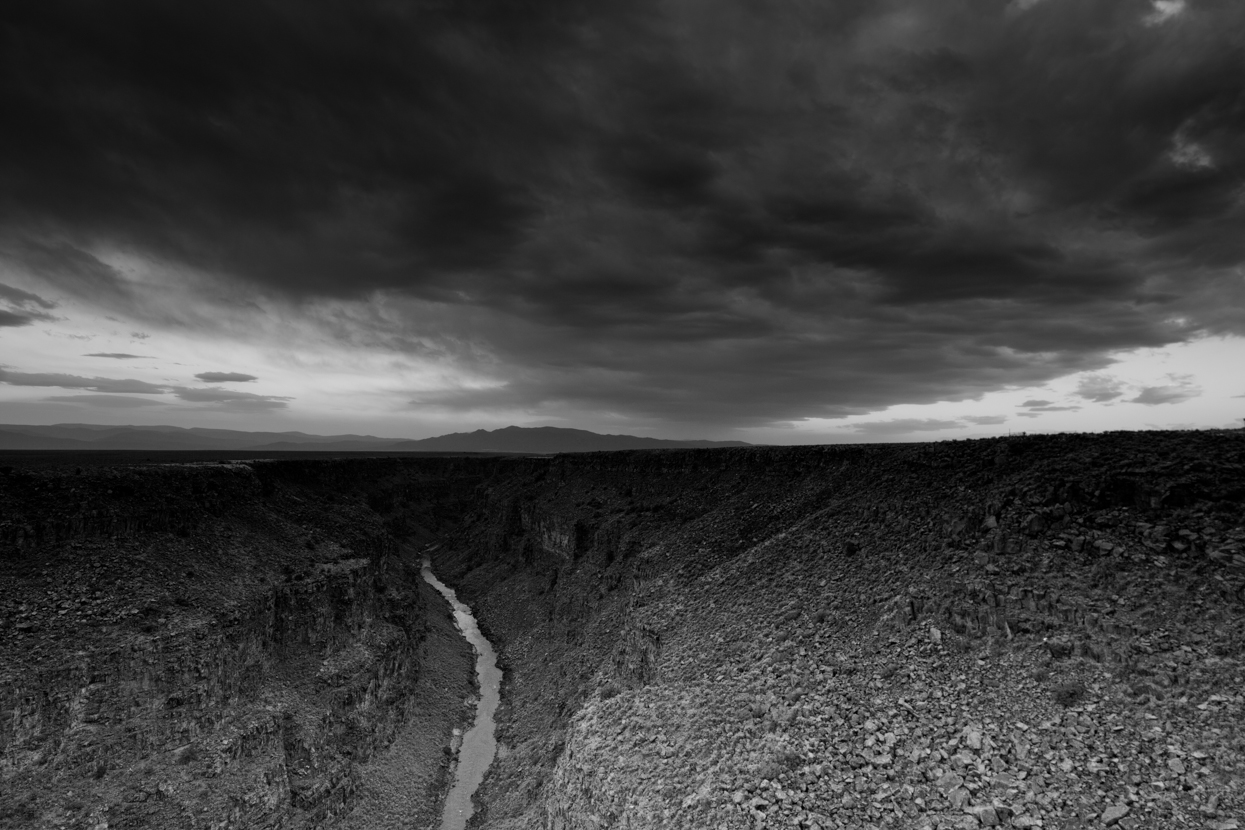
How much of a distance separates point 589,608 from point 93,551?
41400 millimetres

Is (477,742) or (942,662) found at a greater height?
(942,662)

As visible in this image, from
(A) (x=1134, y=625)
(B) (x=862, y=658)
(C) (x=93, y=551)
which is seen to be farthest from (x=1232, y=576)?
(C) (x=93, y=551)

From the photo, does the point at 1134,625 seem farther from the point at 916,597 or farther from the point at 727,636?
the point at 727,636

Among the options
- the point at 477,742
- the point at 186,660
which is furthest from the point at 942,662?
the point at 186,660

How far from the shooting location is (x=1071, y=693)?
1684 centimetres

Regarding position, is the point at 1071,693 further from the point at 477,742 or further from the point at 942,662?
the point at 477,742

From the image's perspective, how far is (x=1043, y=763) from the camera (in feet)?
50.3

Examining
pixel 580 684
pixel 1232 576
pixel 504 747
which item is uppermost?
pixel 1232 576

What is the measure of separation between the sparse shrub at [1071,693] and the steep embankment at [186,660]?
139ft

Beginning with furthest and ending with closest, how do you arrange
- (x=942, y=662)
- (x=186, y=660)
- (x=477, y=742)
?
(x=477, y=742) < (x=186, y=660) < (x=942, y=662)

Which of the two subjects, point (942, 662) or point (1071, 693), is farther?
point (942, 662)

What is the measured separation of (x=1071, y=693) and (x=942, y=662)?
4.25m

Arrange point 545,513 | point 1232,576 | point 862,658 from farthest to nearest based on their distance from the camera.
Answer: point 545,513 → point 862,658 → point 1232,576

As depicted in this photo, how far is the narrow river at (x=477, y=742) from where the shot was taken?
39.0m
